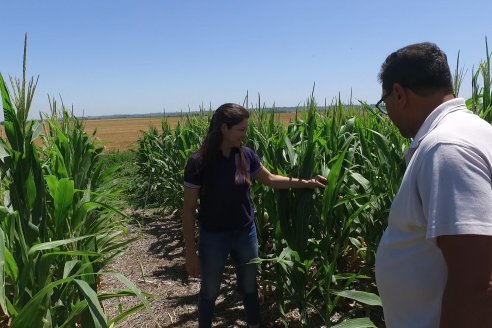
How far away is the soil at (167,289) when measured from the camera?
3283 mm

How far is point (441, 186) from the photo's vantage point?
0.91 metres

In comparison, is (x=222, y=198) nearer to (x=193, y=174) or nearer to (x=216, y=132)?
(x=193, y=174)

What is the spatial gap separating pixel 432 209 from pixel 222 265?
1942mm

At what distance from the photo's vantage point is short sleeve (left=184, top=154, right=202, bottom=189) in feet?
8.43

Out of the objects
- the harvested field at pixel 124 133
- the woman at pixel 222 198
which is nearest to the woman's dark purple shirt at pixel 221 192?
the woman at pixel 222 198

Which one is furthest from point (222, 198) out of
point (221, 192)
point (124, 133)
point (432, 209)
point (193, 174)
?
point (124, 133)

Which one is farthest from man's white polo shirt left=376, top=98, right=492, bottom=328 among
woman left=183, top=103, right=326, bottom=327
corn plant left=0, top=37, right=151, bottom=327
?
woman left=183, top=103, right=326, bottom=327

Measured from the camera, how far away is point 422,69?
1.12 metres

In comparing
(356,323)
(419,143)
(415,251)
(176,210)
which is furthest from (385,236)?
(176,210)

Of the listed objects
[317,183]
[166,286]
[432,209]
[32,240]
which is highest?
[432,209]

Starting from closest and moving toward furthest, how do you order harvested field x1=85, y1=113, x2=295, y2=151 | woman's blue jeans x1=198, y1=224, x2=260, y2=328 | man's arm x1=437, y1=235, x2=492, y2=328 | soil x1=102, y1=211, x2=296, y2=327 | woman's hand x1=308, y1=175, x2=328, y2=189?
man's arm x1=437, y1=235, x2=492, y2=328 → woman's hand x1=308, y1=175, x2=328, y2=189 → woman's blue jeans x1=198, y1=224, x2=260, y2=328 → soil x1=102, y1=211, x2=296, y2=327 → harvested field x1=85, y1=113, x2=295, y2=151

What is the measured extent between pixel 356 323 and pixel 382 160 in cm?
99

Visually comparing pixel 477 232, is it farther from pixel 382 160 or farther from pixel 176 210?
pixel 176 210

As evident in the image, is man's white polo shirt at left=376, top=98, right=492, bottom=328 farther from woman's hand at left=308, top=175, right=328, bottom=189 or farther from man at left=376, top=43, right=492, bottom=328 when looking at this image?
woman's hand at left=308, top=175, right=328, bottom=189
